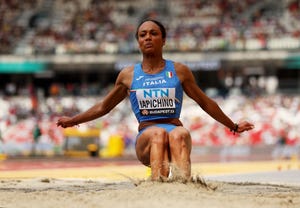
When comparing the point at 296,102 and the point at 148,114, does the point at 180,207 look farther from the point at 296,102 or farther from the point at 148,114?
the point at 296,102

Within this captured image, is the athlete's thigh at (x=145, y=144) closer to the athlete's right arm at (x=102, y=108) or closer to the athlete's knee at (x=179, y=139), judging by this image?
the athlete's knee at (x=179, y=139)

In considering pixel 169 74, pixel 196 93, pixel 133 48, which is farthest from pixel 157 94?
pixel 133 48

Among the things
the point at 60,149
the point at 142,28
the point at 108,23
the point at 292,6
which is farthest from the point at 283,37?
the point at 142,28

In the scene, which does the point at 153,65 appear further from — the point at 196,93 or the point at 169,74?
the point at 196,93

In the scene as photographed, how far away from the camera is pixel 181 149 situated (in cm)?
740

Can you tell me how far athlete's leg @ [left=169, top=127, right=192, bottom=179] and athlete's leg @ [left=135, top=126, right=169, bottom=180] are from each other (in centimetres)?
8

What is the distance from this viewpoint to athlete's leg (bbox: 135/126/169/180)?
730 cm

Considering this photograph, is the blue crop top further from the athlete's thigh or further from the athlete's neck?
the athlete's thigh

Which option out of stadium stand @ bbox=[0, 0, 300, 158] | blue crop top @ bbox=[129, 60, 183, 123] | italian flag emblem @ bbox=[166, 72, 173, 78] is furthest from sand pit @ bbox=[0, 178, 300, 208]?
stadium stand @ bbox=[0, 0, 300, 158]

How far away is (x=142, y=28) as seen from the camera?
7.96 m

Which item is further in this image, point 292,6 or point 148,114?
point 292,6

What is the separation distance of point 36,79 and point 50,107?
23.6 ft

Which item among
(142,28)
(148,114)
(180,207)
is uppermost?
(142,28)

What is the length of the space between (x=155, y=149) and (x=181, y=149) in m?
0.26
